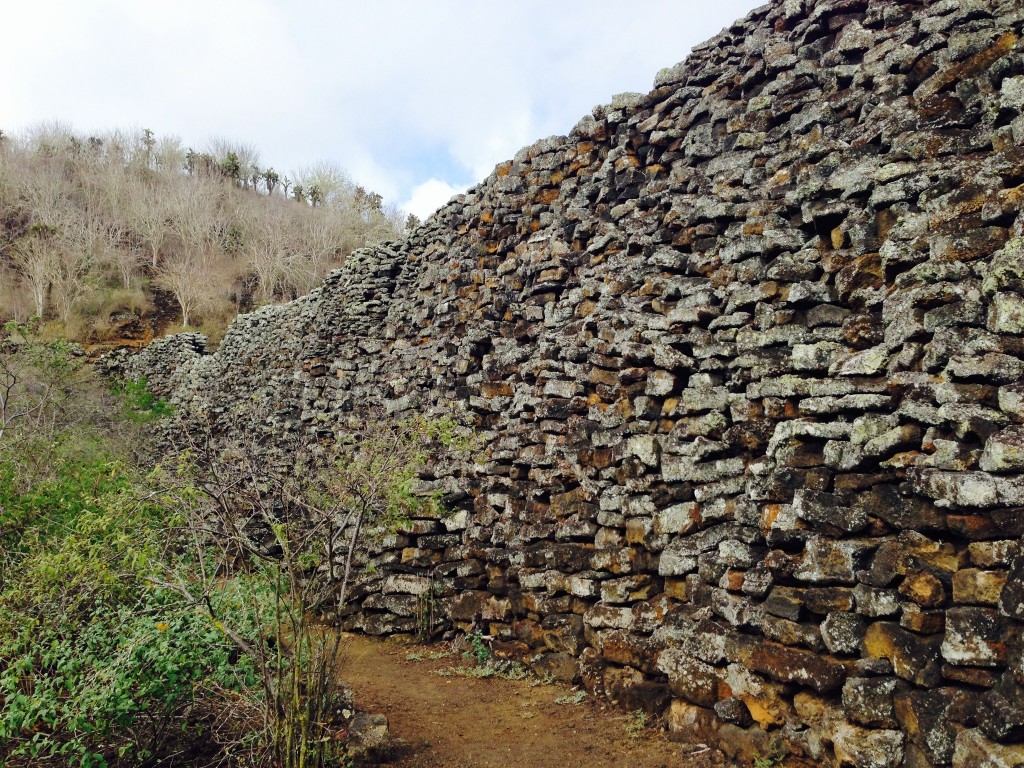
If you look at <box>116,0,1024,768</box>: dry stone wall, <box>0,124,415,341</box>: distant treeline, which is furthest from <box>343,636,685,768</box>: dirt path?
<box>0,124,415,341</box>: distant treeline

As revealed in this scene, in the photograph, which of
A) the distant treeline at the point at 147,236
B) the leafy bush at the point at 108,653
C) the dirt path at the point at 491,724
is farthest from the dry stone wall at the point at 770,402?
the distant treeline at the point at 147,236

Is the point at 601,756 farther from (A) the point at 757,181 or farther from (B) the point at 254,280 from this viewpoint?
(B) the point at 254,280

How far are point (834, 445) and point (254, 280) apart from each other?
35.5m

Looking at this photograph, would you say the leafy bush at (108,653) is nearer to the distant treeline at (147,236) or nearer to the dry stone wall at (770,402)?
the dry stone wall at (770,402)

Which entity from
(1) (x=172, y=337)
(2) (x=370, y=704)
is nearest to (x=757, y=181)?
(2) (x=370, y=704)

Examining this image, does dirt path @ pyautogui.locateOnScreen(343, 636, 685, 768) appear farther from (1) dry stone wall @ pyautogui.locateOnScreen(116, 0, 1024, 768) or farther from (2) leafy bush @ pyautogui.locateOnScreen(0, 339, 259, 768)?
(2) leafy bush @ pyautogui.locateOnScreen(0, 339, 259, 768)

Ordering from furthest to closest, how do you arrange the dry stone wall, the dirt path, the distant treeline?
1. the distant treeline
2. the dirt path
3. the dry stone wall

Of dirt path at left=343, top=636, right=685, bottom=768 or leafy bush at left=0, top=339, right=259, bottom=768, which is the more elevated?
leafy bush at left=0, top=339, right=259, bottom=768

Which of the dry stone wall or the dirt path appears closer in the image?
the dry stone wall

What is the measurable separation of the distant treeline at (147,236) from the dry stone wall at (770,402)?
27.0 m

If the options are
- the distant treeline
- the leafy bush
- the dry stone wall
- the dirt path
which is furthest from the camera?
the distant treeline

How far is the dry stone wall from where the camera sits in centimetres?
417

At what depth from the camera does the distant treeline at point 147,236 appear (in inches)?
1304

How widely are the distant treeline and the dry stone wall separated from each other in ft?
88.5
